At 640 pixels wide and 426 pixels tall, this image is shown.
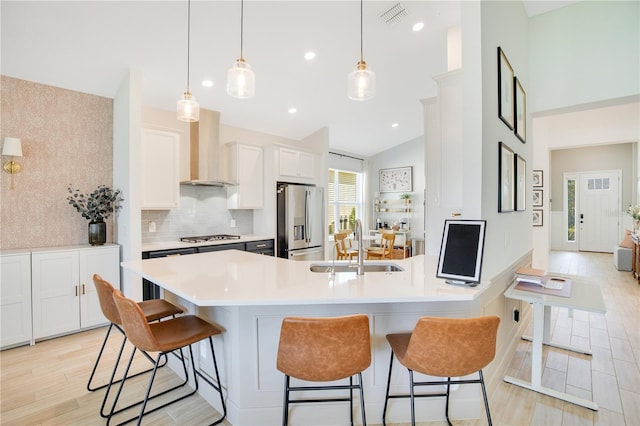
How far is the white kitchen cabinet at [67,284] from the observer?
10.1 feet

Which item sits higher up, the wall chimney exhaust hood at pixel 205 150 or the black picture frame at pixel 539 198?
the wall chimney exhaust hood at pixel 205 150

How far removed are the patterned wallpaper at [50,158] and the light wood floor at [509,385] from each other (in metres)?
1.20

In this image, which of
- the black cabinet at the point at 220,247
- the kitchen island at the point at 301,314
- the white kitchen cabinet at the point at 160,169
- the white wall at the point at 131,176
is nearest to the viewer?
the kitchen island at the point at 301,314

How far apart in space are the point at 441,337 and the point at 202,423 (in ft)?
5.14

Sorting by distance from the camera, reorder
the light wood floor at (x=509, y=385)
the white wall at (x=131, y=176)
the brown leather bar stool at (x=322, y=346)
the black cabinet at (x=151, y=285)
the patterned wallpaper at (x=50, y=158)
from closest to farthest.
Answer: the brown leather bar stool at (x=322, y=346)
the light wood floor at (x=509, y=385)
the patterned wallpaper at (x=50, y=158)
the white wall at (x=131, y=176)
the black cabinet at (x=151, y=285)

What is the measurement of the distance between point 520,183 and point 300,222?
309 cm

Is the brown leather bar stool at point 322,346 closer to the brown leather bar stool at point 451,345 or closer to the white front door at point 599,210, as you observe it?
the brown leather bar stool at point 451,345

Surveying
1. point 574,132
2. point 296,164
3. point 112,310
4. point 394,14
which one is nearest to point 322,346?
point 112,310

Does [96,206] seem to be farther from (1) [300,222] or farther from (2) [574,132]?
(2) [574,132]

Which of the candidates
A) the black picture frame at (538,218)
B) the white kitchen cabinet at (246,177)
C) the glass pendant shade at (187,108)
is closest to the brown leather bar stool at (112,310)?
the glass pendant shade at (187,108)

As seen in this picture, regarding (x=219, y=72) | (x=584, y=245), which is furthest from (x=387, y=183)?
(x=584, y=245)

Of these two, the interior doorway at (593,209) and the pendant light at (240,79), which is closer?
the pendant light at (240,79)

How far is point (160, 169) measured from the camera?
386 centimetres

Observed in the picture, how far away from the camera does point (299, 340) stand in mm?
1465
